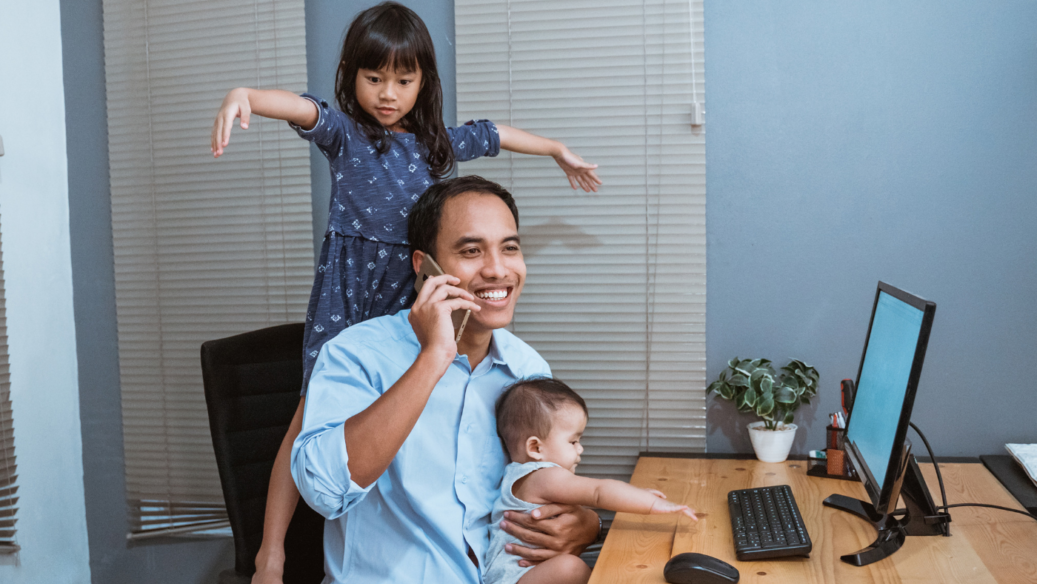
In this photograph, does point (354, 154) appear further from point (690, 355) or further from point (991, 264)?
point (991, 264)

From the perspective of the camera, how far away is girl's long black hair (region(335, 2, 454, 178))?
1779 mm

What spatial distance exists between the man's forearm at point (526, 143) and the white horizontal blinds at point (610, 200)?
150 mm

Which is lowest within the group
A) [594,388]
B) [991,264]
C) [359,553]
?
[359,553]

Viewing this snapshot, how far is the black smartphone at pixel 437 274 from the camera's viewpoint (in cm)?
141

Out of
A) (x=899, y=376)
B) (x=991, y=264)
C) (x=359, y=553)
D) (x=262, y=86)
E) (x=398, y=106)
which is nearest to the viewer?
(x=899, y=376)

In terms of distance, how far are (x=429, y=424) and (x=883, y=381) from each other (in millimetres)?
907

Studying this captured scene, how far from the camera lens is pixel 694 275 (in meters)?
2.20

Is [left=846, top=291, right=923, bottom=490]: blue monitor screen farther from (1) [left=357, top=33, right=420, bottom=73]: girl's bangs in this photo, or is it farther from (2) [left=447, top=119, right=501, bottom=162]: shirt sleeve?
(1) [left=357, top=33, right=420, bottom=73]: girl's bangs

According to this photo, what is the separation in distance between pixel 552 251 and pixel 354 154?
72 centimetres

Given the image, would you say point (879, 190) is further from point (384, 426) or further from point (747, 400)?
point (384, 426)

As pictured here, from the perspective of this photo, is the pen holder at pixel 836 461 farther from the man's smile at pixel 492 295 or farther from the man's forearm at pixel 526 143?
the man's forearm at pixel 526 143

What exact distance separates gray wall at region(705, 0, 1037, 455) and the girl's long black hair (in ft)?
2.78

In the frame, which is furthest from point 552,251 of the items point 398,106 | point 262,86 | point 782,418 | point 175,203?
point 175,203

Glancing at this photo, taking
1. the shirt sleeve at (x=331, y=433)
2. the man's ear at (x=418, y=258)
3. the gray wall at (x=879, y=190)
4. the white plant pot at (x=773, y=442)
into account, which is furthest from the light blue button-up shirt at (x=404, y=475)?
the gray wall at (x=879, y=190)
